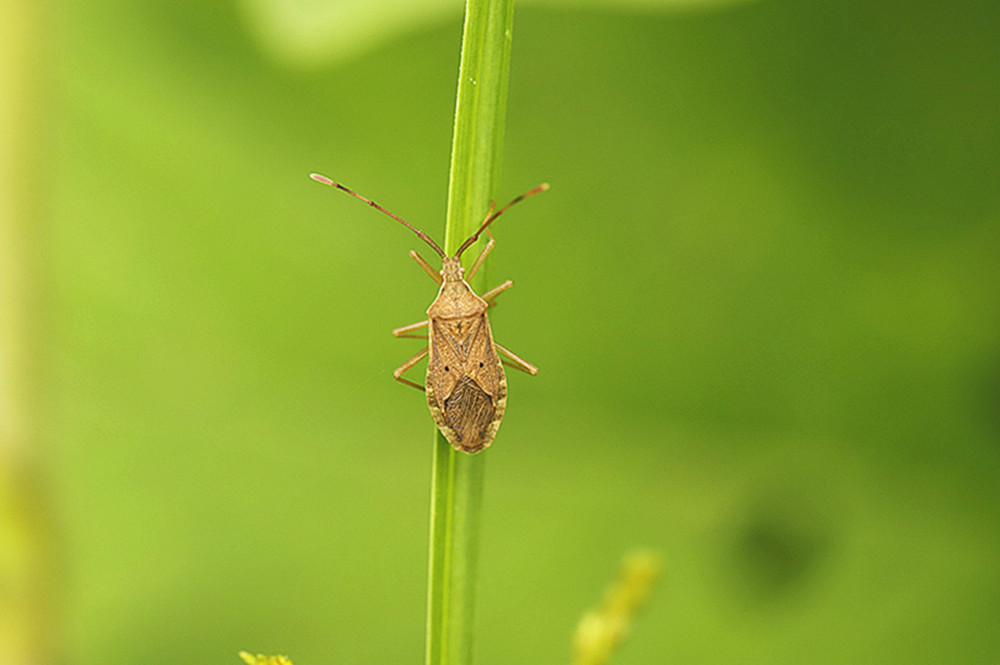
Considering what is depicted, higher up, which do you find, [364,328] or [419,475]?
[364,328]

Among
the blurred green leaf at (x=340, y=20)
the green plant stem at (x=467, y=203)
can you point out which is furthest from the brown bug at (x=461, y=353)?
the green plant stem at (x=467, y=203)

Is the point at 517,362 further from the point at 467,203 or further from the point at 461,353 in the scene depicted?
the point at 467,203

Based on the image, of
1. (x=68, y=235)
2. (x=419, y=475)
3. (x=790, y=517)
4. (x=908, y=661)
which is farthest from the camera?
(x=68, y=235)

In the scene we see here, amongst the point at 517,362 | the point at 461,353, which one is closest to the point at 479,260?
the point at 461,353

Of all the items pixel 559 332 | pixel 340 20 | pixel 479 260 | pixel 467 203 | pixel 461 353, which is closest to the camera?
pixel 467 203

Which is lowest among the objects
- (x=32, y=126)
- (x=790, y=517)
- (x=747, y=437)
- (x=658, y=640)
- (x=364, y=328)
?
(x=658, y=640)

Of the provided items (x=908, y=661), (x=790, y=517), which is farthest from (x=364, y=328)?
(x=908, y=661)

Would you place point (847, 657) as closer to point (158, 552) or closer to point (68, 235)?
point (158, 552)
